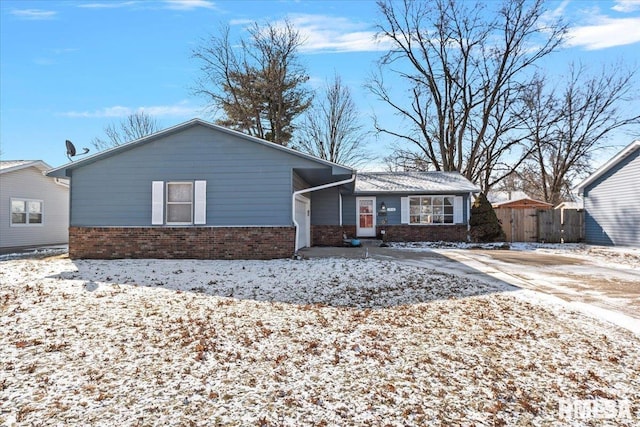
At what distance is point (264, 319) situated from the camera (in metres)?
5.20

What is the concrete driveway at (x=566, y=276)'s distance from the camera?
19.0 ft

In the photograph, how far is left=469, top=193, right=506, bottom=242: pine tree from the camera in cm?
1677

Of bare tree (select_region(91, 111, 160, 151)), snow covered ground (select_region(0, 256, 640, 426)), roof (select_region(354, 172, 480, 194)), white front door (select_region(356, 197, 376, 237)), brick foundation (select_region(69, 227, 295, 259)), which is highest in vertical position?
bare tree (select_region(91, 111, 160, 151))

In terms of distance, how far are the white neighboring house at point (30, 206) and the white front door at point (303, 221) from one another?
10.9 meters

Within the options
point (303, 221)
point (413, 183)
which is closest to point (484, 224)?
point (413, 183)

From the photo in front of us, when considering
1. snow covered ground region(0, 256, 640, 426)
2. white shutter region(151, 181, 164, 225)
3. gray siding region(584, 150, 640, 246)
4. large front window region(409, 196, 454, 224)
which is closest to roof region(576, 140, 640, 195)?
gray siding region(584, 150, 640, 246)

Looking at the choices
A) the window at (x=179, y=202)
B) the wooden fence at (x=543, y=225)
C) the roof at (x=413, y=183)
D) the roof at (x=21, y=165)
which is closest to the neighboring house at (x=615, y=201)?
the wooden fence at (x=543, y=225)

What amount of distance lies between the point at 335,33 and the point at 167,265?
33.0 ft

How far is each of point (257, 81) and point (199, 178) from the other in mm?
16338

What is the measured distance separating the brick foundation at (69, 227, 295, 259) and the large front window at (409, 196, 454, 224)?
8615 mm

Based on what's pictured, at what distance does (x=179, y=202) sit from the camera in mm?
10953

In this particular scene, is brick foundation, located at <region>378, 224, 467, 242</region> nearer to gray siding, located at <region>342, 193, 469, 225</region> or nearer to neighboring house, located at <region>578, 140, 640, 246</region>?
gray siding, located at <region>342, 193, 469, 225</region>

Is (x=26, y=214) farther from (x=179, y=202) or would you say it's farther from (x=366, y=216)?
(x=366, y=216)

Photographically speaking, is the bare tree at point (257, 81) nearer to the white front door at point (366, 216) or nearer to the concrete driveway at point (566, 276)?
the white front door at point (366, 216)
